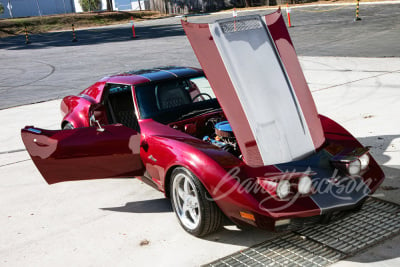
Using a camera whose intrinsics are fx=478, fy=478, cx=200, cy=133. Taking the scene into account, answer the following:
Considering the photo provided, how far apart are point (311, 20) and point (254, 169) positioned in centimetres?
2440

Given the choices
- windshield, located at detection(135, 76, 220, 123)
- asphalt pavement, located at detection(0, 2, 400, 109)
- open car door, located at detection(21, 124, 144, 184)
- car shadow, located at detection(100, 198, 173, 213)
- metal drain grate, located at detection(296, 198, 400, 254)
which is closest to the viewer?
metal drain grate, located at detection(296, 198, 400, 254)

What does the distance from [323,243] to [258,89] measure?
1.50m

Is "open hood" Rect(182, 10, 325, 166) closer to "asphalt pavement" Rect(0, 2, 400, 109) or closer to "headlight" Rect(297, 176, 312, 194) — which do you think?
"headlight" Rect(297, 176, 312, 194)

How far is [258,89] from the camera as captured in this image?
4.50m

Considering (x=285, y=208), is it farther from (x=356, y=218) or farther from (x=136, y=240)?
(x=136, y=240)

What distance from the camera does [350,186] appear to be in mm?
4070

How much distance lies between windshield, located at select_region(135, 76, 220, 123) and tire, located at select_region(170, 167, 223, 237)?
3.16ft

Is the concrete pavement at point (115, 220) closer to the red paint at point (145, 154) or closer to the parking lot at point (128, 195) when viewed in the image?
the parking lot at point (128, 195)

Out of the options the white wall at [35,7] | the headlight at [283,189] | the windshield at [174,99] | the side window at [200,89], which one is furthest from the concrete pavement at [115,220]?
the white wall at [35,7]

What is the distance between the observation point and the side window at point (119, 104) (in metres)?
6.11

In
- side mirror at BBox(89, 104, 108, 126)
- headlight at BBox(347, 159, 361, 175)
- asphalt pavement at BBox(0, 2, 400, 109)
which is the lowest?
asphalt pavement at BBox(0, 2, 400, 109)

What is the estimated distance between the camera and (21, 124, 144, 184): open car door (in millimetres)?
4973

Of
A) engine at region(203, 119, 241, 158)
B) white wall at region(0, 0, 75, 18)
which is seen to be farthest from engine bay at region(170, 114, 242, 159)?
white wall at region(0, 0, 75, 18)

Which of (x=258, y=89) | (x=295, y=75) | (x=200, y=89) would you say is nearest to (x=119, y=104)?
(x=200, y=89)
